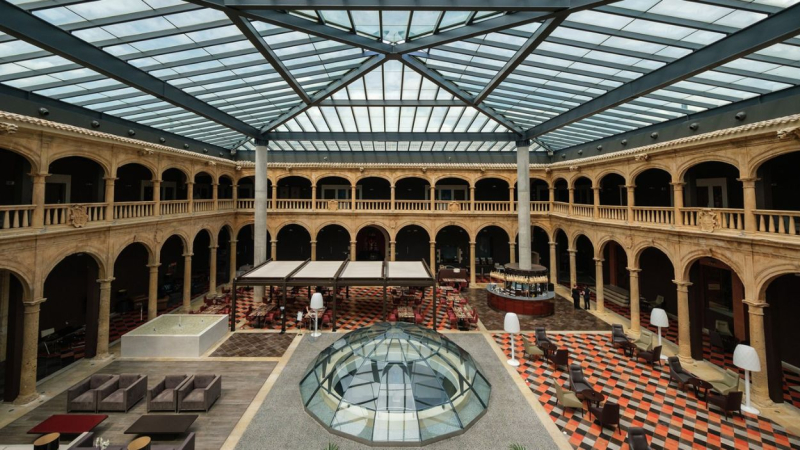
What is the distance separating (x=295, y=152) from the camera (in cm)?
2498

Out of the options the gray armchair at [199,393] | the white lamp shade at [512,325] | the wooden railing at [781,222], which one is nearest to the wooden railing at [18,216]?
the gray armchair at [199,393]

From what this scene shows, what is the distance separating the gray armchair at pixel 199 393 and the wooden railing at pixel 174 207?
1073cm

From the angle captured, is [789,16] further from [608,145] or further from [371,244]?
[371,244]

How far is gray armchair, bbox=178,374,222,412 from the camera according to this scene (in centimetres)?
948

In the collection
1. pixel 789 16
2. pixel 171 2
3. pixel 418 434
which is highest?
pixel 171 2

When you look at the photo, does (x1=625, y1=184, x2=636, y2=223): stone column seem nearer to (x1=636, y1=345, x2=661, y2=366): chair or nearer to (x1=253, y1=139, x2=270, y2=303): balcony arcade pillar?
(x1=636, y1=345, x2=661, y2=366): chair

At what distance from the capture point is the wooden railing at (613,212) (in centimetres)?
1662

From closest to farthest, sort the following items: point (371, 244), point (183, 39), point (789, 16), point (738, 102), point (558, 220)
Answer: point (789, 16) < point (183, 39) < point (738, 102) < point (558, 220) < point (371, 244)

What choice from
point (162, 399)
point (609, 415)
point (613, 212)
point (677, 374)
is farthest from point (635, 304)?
point (162, 399)

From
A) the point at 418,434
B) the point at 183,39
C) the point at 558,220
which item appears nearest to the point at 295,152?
the point at 183,39

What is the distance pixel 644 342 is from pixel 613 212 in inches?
260

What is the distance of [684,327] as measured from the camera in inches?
528

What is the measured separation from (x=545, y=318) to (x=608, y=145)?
32.8 feet

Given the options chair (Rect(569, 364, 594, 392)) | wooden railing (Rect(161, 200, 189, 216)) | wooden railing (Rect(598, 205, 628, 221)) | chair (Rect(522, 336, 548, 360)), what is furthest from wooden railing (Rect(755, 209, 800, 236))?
wooden railing (Rect(161, 200, 189, 216))
